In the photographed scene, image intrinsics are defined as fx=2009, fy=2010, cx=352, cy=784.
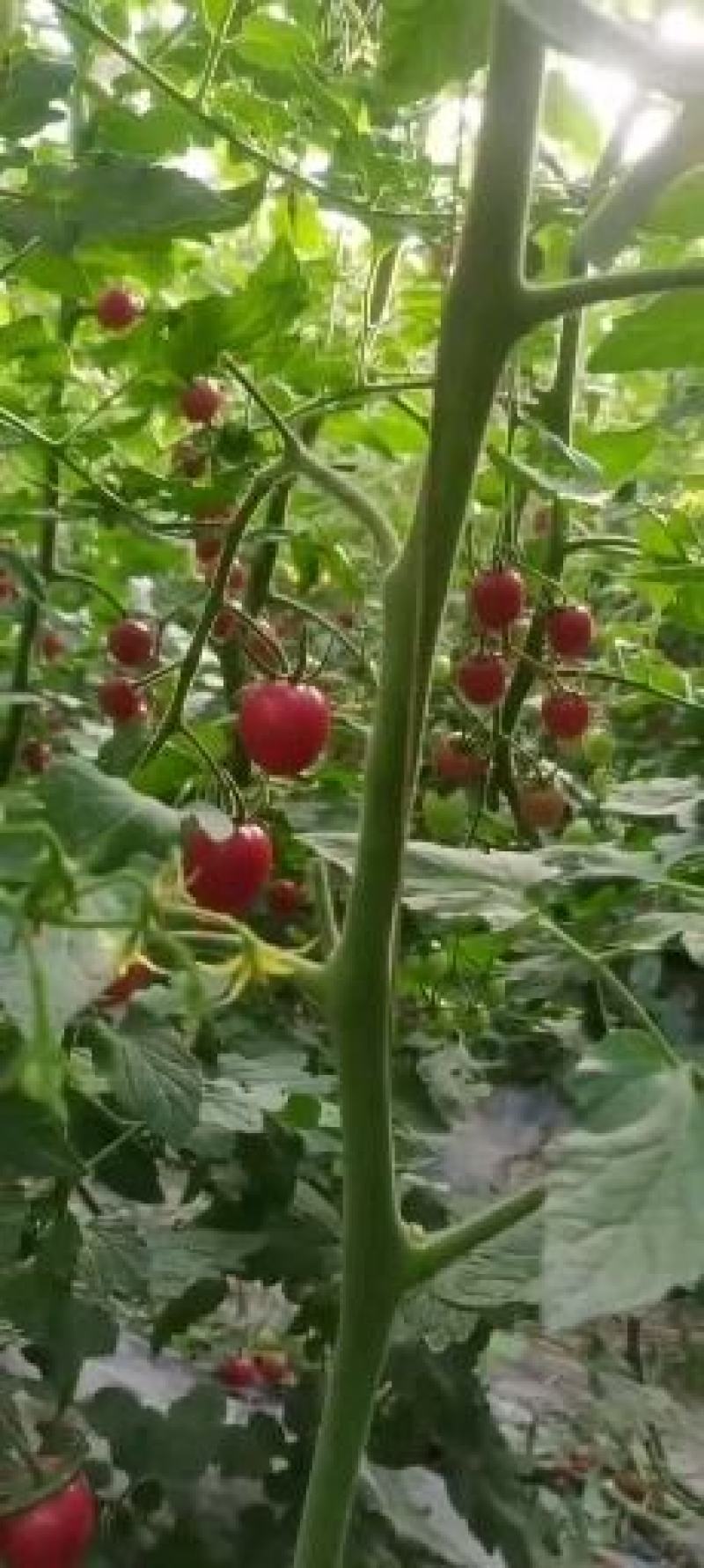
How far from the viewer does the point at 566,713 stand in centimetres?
126

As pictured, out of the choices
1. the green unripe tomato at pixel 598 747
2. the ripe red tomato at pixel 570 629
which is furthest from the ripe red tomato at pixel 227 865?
the green unripe tomato at pixel 598 747

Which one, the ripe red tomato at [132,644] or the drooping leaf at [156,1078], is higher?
the ripe red tomato at [132,644]

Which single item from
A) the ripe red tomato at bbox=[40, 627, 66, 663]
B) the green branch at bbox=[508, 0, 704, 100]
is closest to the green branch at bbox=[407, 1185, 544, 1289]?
the green branch at bbox=[508, 0, 704, 100]

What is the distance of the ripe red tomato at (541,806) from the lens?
1.31 m

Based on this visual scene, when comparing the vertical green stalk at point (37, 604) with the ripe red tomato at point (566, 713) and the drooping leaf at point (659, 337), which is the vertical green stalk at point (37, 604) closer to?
the ripe red tomato at point (566, 713)

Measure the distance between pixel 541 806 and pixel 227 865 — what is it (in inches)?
21.1

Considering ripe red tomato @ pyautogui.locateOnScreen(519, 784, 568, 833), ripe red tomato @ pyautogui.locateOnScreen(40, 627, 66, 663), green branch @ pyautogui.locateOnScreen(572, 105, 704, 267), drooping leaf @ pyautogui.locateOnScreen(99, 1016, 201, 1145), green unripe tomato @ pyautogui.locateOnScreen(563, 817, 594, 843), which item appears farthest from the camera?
ripe red tomato @ pyautogui.locateOnScreen(40, 627, 66, 663)

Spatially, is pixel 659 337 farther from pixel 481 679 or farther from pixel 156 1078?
pixel 481 679

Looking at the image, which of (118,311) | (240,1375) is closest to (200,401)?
(118,311)

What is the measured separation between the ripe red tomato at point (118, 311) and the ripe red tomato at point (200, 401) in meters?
0.09

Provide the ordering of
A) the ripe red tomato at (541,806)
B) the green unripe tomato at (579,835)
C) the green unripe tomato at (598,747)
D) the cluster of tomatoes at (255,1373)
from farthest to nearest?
the cluster of tomatoes at (255,1373)
the green unripe tomato at (598,747)
the ripe red tomato at (541,806)
the green unripe tomato at (579,835)

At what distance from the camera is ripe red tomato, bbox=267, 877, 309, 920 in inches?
51.8

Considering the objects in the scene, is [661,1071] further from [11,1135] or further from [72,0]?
[72,0]

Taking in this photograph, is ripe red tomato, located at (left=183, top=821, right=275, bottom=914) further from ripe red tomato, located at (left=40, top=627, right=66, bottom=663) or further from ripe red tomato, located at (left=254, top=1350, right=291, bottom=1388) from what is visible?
ripe red tomato, located at (left=40, top=627, right=66, bottom=663)
